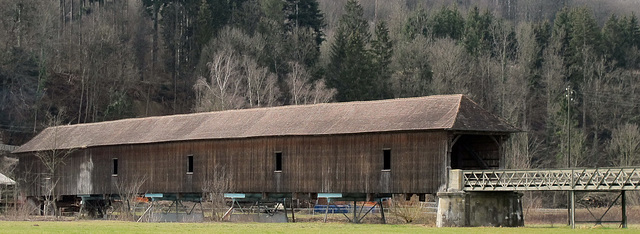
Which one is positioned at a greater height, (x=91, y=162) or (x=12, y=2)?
(x=12, y=2)

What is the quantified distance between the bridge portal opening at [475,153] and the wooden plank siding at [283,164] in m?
3.07

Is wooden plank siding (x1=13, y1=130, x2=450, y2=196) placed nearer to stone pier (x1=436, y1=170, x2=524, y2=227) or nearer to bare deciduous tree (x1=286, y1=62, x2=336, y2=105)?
stone pier (x1=436, y1=170, x2=524, y2=227)

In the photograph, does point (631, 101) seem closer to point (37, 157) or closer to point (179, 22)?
point (179, 22)

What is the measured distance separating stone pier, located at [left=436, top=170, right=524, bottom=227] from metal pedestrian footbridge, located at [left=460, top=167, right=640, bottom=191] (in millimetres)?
382

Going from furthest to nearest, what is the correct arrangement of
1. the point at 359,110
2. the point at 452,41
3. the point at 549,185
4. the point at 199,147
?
the point at 452,41 < the point at 199,147 < the point at 359,110 < the point at 549,185

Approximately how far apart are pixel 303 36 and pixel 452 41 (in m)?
16.3

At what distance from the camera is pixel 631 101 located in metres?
93.1

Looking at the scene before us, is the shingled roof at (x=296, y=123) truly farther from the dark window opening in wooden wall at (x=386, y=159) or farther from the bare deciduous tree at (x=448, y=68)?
A: the bare deciduous tree at (x=448, y=68)

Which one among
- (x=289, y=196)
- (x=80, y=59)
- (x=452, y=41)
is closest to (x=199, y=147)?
(x=289, y=196)

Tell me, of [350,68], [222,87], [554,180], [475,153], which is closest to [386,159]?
[475,153]

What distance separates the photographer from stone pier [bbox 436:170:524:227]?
138 feet

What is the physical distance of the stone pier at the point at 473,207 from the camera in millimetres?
42156

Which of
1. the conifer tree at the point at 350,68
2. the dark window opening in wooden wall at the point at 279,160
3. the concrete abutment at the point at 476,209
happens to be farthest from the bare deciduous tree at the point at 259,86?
the concrete abutment at the point at 476,209

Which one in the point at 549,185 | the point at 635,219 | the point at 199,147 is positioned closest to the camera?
the point at 549,185
